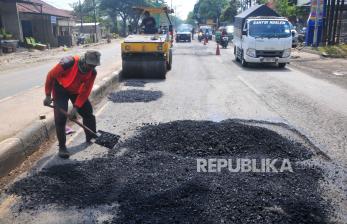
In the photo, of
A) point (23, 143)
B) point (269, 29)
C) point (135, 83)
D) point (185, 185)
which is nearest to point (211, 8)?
point (269, 29)

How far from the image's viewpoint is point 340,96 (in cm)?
985

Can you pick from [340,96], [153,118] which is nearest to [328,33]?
[340,96]

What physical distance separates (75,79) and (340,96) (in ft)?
24.8

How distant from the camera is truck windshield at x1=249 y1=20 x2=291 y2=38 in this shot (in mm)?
15570

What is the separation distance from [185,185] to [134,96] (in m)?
5.89

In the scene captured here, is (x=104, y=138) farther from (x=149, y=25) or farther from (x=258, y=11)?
(x=258, y=11)

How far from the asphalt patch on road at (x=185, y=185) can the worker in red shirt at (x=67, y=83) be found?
2.54 ft

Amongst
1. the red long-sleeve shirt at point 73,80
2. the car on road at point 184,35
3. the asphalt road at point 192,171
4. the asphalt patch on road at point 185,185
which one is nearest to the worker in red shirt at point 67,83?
the red long-sleeve shirt at point 73,80

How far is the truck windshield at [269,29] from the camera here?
15.6 m

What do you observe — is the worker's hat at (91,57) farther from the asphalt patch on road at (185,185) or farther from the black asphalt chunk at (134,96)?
the black asphalt chunk at (134,96)

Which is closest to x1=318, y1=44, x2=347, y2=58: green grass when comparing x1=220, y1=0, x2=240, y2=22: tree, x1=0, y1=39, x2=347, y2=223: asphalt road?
x1=0, y1=39, x2=347, y2=223: asphalt road

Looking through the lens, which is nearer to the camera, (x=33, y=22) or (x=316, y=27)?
(x=316, y=27)

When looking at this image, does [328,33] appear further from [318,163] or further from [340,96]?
[318,163]

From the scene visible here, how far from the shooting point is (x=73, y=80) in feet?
17.7
